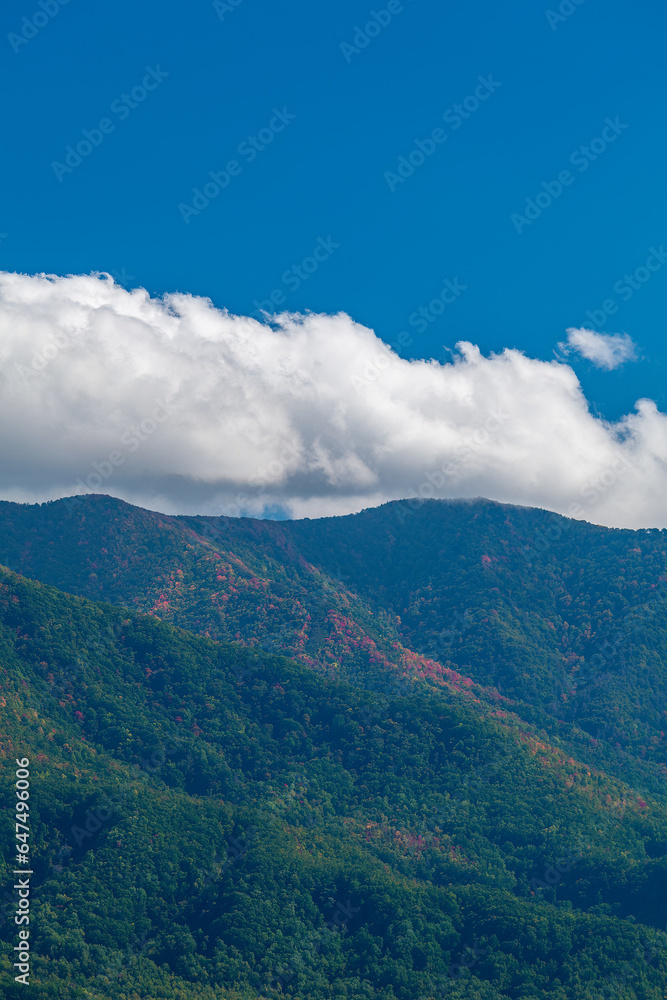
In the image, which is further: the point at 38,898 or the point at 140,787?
the point at 140,787

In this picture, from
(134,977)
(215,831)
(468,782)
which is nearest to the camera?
(134,977)

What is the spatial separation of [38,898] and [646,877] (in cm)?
9231

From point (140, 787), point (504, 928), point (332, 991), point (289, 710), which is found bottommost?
point (332, 991)

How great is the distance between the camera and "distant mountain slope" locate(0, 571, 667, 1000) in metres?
117

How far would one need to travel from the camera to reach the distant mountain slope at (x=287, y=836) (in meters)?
117

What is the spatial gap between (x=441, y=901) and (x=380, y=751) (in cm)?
4431

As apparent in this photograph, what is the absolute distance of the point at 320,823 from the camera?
517 ft

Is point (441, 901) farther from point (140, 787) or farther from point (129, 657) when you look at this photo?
point (129, 657)

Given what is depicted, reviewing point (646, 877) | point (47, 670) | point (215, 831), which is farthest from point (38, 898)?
point (646, 877)

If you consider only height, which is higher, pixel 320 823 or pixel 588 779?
pixel 588 779

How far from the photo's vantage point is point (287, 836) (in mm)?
144500

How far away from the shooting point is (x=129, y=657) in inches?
7042

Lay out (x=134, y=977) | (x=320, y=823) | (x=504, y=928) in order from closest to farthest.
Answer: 1. (x=134, y=977)
2. (x=504, y=928)
3. (x=320, y=823)

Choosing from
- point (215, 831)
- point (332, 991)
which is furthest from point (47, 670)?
point (332, 991)
